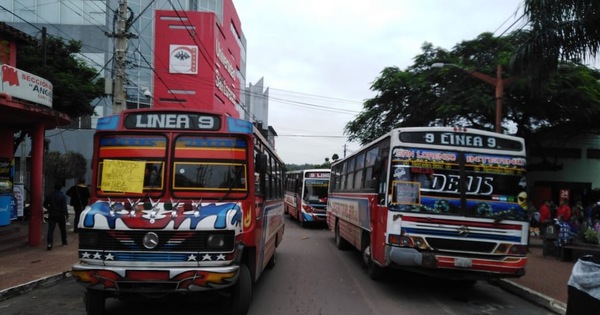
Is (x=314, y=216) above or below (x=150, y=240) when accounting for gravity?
below

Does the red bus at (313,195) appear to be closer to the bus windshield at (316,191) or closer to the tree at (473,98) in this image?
the bus windshield at (316,191)

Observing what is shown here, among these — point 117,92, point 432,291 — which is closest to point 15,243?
point 117,92

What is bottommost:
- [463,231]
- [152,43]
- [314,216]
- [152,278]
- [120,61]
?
[314,216]

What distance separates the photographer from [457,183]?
26.8 ft

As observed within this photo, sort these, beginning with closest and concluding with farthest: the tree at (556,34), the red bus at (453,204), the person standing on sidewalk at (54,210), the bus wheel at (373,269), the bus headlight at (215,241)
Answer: the bus headlight at (215,241) < the red bus at (453,204) < the bus wheel at (373,269) < the tree at (556,34) < the person standing on sidewalk at (54,210)

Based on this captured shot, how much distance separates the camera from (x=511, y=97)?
23.0 m

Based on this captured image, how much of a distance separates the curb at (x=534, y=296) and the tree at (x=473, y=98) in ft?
40.7

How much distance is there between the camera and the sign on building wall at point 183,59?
43781mm

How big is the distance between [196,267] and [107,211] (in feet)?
4.42

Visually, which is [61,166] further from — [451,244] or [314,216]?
[451,244]

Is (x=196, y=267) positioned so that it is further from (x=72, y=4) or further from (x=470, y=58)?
(x=72, y=4)

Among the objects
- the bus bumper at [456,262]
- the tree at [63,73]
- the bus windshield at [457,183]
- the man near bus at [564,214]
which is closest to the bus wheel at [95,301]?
the bus bumper at [456,262]

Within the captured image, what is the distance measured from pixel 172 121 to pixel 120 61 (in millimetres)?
8214

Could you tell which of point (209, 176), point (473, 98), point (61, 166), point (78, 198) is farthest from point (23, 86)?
point (61, 166)
